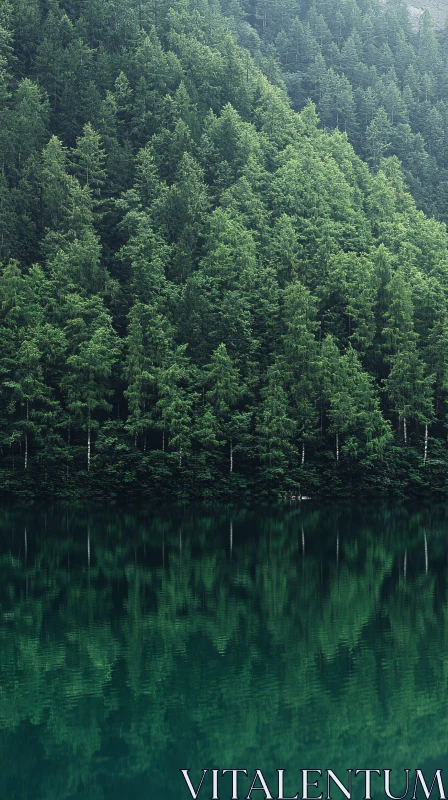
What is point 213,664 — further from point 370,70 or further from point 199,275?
point 370,70

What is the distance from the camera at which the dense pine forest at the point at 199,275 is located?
61781 millimetres

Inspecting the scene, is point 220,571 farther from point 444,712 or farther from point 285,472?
point 285,472

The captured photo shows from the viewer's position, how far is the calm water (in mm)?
14938

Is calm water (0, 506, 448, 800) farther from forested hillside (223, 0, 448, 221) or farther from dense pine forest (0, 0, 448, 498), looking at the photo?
forested hillside (223, 0, 448, 221)

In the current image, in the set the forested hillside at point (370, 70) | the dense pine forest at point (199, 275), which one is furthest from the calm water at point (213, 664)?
the forested hillside at point (370, 70)

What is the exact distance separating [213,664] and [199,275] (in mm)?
53981

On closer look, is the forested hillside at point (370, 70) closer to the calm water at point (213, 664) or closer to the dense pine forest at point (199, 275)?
the dense pine forest at point (199, 275)

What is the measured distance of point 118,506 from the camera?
183 feet

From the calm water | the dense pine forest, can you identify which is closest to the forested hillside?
the dense pine forest

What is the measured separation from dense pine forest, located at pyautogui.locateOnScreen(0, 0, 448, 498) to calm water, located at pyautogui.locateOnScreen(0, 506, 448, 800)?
2470cm

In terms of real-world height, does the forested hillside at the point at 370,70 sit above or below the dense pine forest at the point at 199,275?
above

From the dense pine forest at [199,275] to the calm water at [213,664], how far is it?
81.0ft

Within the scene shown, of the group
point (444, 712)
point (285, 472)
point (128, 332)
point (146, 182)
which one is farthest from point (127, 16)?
point (444, 712)

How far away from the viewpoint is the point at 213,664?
1989 centimetres
